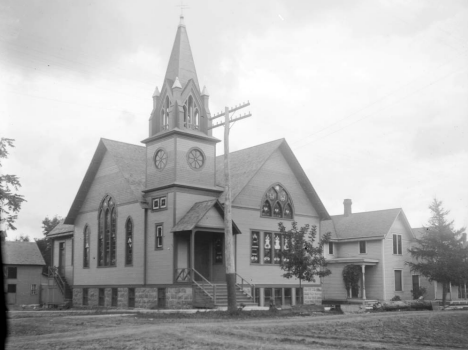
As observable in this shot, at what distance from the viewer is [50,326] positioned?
1939 cm

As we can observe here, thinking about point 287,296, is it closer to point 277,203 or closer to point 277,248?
point 277,248

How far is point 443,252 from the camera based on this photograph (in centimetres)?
3903

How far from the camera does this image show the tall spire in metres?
33.7

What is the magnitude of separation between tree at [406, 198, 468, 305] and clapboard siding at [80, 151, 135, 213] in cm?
2002

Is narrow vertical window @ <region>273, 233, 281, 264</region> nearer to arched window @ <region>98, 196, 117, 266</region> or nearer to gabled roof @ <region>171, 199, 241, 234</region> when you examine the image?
gabled roof @ <region>171, 199, 241, 234</region>

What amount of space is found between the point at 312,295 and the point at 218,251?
7.62m

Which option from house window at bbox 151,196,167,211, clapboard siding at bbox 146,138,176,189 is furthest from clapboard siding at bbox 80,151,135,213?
house window at bbox 151,196,167,211

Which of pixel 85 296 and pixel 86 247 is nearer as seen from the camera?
pixel 85 296

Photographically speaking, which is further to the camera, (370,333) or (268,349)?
(370,333)

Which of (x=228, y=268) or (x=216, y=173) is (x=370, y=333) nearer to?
(x=228, y=268)

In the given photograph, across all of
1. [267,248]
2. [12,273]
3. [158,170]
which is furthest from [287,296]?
[12,273]

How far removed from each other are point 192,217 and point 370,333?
48.6ft

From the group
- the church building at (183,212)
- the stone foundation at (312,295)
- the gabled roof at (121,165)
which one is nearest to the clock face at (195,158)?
the church building at (183,212)

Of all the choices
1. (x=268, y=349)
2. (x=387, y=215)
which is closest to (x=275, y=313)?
(x=268, y=349)
